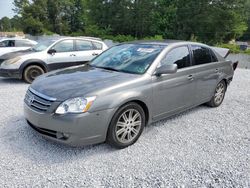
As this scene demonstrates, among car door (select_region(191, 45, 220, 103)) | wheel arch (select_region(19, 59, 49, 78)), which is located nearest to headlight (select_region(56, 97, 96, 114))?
car door (select_region(191, 45, 220, 103))

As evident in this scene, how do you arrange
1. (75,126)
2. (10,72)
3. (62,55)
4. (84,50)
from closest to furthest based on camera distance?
(75,126) < (10,72) < (62,55) < (84,50)

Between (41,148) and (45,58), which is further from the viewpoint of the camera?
(45,58)

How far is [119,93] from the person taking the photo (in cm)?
309

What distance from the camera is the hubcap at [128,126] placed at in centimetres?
323

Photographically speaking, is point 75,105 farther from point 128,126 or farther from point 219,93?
point 219,93

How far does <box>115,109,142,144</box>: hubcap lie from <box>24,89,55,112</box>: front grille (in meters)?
0.94

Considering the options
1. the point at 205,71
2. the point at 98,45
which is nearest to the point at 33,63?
the point at 98,45

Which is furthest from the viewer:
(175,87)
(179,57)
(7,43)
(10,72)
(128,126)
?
(7,43)

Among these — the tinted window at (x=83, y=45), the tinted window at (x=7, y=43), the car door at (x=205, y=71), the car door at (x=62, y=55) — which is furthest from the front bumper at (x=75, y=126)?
the tinted window at (x=7, y=43)

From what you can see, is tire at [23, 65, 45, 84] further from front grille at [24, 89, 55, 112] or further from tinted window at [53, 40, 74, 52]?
front grille at [24, 89, 55, 112]

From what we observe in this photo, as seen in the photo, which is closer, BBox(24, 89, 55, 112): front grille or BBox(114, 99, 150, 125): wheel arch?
BBox(24, 89, 55, 112): front grille

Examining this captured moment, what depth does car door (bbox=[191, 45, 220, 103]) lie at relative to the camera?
Result: 14.3 feet

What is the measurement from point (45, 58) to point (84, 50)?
1.30m

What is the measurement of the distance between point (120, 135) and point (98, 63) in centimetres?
148
